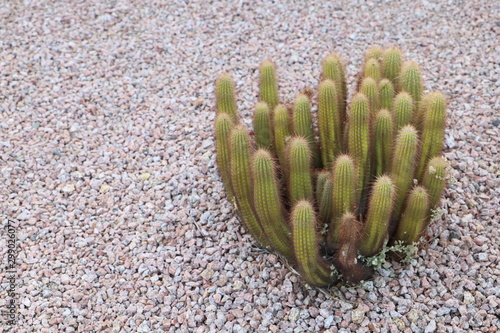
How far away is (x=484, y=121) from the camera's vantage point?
4891mm

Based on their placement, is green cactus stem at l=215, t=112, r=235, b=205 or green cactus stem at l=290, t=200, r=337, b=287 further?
green cactus stem at l=215, t=112, r=235, b=205

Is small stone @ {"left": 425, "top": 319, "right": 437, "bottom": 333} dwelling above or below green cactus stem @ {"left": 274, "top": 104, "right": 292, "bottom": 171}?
below

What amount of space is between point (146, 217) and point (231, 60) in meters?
2.34

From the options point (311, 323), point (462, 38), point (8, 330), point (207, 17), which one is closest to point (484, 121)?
point (462, 38)

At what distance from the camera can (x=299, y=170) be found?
11.9ft

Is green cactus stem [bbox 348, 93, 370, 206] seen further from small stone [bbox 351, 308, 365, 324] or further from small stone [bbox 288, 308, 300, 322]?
small stone [bbox 288, 308, 300, 322]

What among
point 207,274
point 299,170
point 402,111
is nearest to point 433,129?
point 402,111

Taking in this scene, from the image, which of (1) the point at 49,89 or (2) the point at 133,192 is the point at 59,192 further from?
(1) the point at 49,89

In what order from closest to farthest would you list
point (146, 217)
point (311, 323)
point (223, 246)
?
point (311, 323)
point (223, 246)
point (146, 217)

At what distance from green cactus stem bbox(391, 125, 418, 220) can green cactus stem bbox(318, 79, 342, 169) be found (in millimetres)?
470

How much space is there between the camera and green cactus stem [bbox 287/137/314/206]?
3.55m

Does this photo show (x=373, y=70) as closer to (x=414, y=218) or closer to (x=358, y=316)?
(x=414, y=218)

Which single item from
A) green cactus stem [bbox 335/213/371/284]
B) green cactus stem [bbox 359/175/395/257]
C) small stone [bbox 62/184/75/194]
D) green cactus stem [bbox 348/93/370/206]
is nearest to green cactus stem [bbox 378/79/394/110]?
green cactus stem [bbox 348/93/370/206]

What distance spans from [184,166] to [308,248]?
168cm
